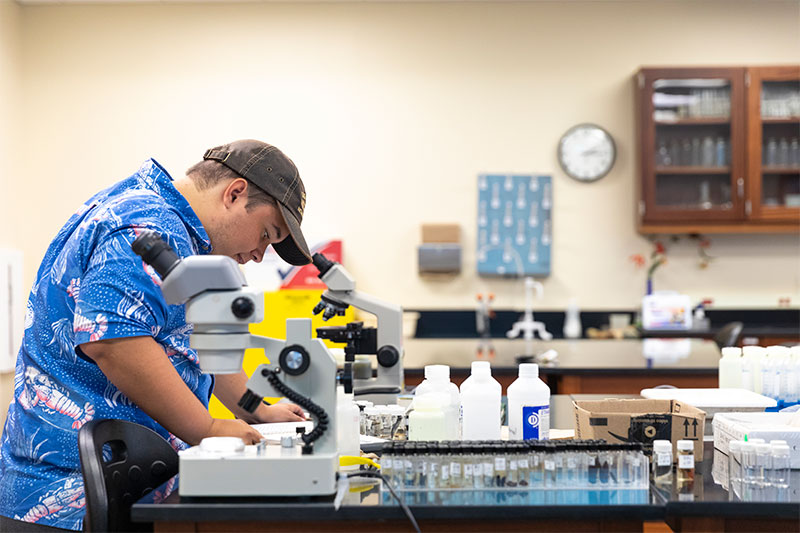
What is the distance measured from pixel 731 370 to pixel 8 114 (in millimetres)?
4935

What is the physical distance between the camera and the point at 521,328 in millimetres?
5516

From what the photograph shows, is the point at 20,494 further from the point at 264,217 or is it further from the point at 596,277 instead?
the point at 596,277

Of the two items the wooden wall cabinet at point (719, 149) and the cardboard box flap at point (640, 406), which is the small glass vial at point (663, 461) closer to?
the cardboard box flap at point (640, 406)

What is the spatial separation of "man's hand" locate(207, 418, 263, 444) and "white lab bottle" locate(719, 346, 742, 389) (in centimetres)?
154

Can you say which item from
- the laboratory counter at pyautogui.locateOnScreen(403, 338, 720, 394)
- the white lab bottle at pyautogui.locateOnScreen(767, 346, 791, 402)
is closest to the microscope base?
the white lab bottle at pyautogui.locateOnScreen(767, 346, 791, 402)

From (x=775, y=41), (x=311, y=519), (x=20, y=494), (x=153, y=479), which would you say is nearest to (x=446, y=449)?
(x=311, y=519)

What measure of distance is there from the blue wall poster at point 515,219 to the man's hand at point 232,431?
4180mm

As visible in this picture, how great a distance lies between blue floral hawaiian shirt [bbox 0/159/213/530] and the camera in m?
1.56

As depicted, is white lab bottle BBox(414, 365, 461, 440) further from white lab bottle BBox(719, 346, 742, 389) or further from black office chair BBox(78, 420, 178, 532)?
white lab bottle BBox(719, 346, 742, 389)

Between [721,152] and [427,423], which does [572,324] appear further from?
[427,423]

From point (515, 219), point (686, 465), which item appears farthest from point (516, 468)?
point (515, 219)

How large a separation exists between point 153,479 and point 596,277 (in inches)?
178

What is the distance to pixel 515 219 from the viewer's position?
5.71 m

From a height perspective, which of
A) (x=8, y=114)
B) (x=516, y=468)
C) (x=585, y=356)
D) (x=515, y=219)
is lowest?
(x=585, y=356)
